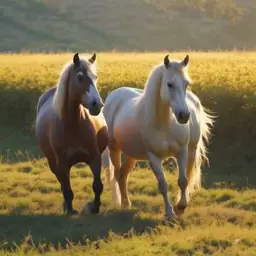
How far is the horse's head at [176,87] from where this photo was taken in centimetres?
959

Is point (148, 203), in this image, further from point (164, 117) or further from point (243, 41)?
point (243, 41)

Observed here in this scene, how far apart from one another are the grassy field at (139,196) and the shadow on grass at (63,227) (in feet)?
0.04

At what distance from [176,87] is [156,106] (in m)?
0.73

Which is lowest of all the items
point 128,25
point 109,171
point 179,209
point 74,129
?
point 179,209

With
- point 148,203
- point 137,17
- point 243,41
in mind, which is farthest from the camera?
point 137,17

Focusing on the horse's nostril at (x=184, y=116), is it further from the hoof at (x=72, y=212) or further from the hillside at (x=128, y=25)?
the hillside at (x=128, y=25)

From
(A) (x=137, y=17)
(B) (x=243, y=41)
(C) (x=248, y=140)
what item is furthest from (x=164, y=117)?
(A) (x=137, y=17)

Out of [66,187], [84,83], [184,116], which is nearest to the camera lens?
[184,116]

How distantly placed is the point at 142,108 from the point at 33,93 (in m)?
10.8

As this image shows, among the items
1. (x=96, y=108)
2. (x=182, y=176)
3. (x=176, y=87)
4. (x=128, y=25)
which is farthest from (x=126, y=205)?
(x=128, y=25)

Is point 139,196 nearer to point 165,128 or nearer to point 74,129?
point 165,128

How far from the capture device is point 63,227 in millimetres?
9625

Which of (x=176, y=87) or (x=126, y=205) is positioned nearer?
(x=176, y=87)

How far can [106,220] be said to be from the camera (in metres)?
9.99
